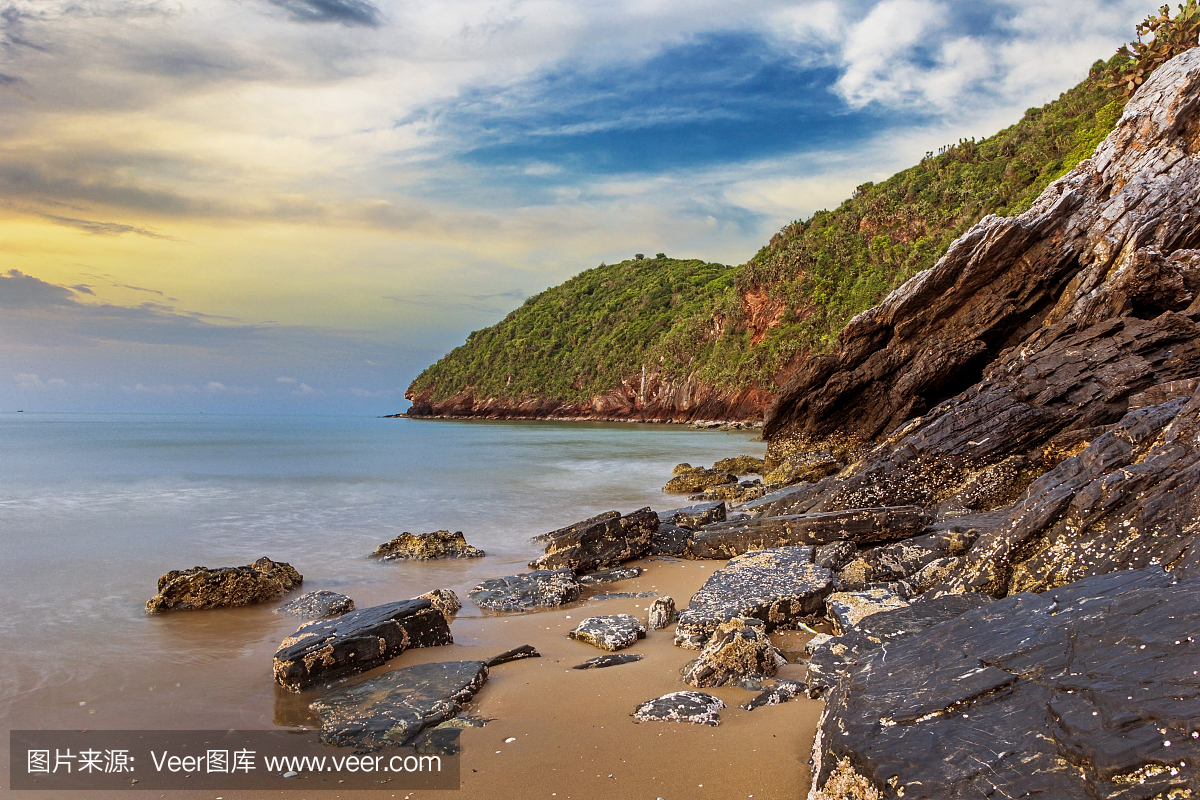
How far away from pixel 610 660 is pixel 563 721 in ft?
3.57

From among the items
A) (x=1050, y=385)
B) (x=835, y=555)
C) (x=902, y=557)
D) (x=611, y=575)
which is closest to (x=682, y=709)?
(x=835, y=555)

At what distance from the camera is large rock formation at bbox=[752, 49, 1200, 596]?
5.17 metres

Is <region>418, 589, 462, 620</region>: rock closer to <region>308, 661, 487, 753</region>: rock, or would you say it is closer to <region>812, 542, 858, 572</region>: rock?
<region>308, 661, 487, 753</region>: rock

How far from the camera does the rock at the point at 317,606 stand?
7.45 m

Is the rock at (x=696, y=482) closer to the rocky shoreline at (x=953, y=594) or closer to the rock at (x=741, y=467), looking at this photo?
the rocky shoreline at (x=953, y=594)

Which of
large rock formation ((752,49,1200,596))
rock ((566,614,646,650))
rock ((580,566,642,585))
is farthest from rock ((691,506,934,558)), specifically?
rock ((566,614,646,650))

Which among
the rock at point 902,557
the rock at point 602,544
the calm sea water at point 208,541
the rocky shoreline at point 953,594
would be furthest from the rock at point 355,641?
the rock at point 902,557

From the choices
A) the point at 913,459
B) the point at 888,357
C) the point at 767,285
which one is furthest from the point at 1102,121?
the point at 913,459

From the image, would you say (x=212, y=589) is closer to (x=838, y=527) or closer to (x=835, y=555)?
(x=835, y=555)

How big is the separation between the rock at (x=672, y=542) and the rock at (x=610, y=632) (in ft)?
11.1

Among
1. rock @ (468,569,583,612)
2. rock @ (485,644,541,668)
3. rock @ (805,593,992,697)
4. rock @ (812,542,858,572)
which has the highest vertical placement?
rock @ (805,593,992,697)

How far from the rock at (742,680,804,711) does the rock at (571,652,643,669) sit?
4.23 feet

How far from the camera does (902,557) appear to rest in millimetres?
6684

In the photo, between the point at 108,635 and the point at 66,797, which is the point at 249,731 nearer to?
the point at 66,797
